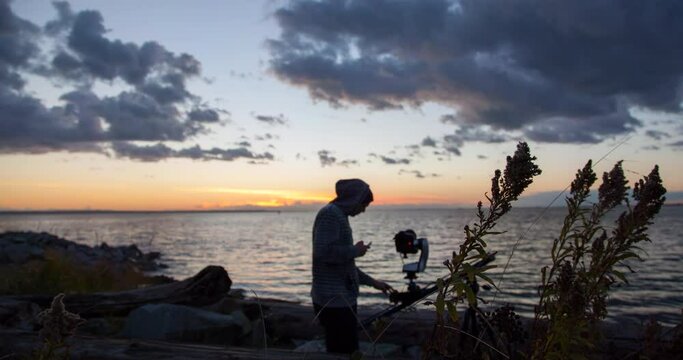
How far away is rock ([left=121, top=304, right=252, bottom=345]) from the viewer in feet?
22.4

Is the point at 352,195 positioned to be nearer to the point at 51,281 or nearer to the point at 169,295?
the point at 169,295

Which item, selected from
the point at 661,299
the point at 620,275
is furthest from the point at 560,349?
the point at 661,299

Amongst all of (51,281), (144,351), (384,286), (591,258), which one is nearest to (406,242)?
(384,286)

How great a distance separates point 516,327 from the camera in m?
2.78

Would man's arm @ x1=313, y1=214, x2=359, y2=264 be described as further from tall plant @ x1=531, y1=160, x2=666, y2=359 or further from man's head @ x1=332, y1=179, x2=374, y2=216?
tall plant @ x1=531, y1=160, x2=666, y2=359

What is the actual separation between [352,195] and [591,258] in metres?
3.71

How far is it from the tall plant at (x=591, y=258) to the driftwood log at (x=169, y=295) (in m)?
6.86

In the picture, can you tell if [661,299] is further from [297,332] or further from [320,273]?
[320,273]

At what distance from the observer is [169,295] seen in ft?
27.8

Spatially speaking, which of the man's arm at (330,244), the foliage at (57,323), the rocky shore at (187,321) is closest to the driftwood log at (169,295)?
the rocky shore at (187,321)

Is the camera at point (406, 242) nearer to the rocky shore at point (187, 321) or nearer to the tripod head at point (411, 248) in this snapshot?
the tripod head at point (411, 248)

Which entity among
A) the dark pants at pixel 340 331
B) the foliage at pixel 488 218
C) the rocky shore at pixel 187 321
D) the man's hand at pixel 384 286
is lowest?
the rocky shore at pixel 187 321

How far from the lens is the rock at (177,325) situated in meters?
6.82

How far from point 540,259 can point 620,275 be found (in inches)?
1395
